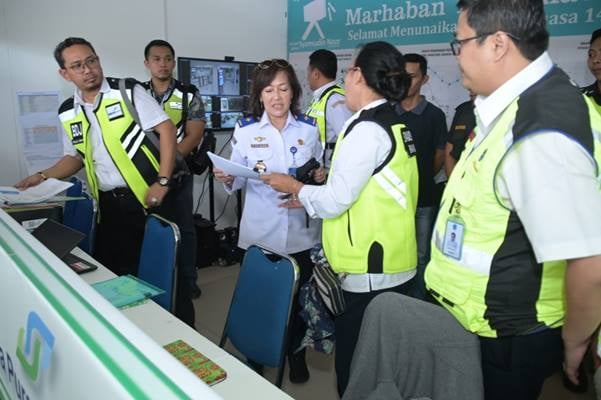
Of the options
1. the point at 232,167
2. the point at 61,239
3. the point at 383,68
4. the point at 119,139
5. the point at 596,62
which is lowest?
the point at 61,239

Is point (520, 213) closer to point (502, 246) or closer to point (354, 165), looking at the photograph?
point (502, 246)

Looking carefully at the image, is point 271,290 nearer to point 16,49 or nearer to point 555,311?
point 555,311

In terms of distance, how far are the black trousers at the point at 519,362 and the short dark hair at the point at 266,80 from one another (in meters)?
1.42

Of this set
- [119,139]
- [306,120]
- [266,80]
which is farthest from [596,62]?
[119,139]

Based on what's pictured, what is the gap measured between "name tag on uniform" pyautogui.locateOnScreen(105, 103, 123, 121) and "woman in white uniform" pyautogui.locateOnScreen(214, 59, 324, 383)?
0.56 metres

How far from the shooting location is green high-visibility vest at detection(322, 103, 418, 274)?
1488mm

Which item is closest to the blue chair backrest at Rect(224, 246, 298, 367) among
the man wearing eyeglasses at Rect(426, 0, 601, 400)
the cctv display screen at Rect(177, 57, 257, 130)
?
the man wearing eyeglasses at Rect(426, 0, 601, 400)

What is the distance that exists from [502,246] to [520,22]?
47 centimetres

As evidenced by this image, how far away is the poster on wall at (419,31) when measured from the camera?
295 cm

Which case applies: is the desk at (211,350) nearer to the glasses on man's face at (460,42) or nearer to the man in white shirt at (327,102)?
the glasses on man's face at (460,42)

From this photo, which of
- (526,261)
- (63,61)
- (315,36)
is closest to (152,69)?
(63,61)

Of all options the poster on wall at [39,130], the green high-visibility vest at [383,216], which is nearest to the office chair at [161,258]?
the green high-visibility vest at [383,216]

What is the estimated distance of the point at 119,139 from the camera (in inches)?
85.4

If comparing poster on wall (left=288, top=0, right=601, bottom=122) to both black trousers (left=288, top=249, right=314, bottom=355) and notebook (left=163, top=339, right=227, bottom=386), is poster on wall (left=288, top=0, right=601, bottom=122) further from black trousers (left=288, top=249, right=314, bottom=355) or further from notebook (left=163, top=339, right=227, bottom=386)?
notebook (left=163, top=339, right=227, bottom=386)
